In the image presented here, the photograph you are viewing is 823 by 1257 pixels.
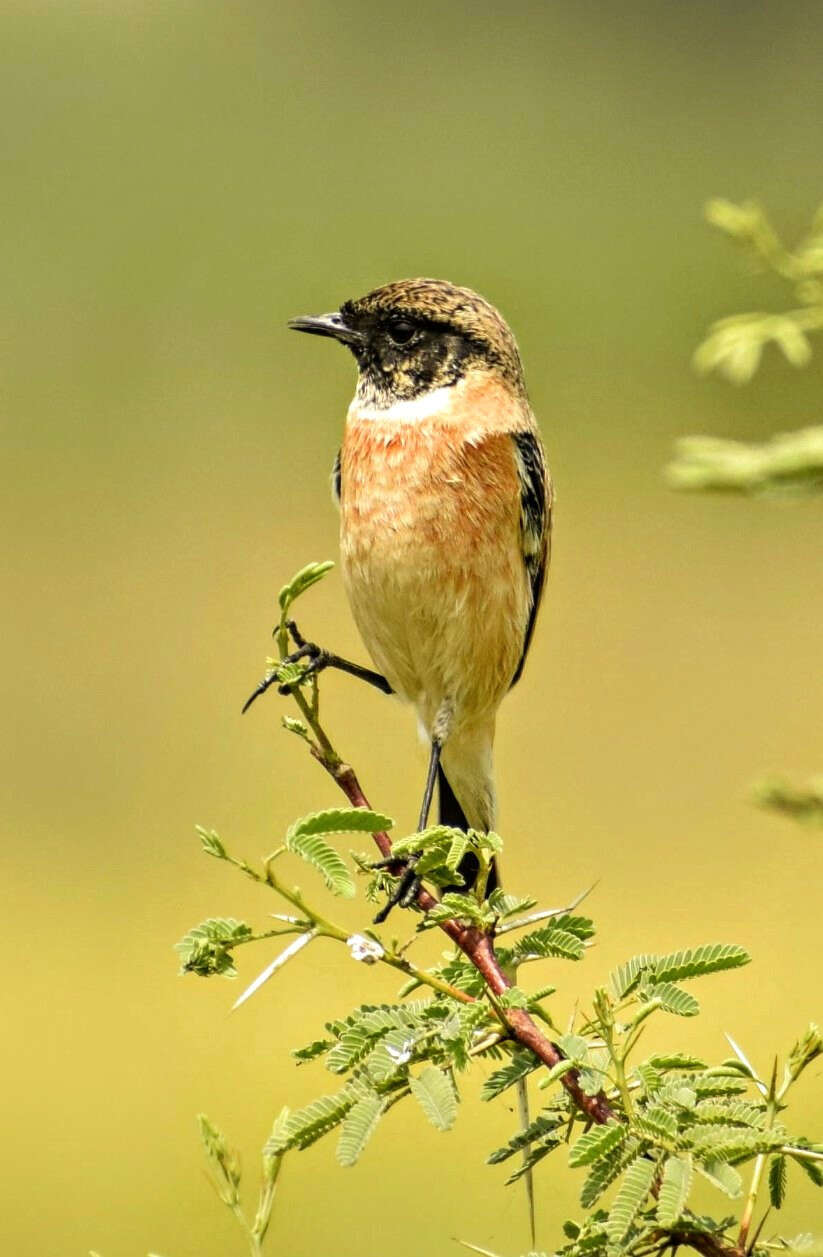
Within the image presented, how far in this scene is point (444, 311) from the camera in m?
4.50

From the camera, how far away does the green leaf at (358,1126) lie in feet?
6.45

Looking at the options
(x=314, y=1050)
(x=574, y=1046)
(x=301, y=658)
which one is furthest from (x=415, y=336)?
(x=574, y=1046)

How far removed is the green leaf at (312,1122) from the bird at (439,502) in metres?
2.02

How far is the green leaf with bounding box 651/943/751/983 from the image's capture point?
7.05ft

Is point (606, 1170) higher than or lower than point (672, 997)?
lower

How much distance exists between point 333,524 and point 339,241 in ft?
9.11

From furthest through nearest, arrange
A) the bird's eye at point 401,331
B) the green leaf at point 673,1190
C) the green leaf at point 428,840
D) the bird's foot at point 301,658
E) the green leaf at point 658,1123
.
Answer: the bird's eye at point 401,331 → the bird's foot at point 301,658 → the green leaf at point 428,840 → the green leaf at point 658,1123 → the green leaf at point 673,1190

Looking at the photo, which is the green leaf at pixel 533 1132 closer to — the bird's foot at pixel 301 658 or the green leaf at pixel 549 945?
the green leaf at pixel 549 945

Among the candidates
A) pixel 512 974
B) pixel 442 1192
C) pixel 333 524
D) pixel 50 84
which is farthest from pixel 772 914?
pixel 50 84

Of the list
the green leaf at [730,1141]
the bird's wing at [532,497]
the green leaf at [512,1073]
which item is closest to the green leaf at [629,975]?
the green leaf at [512,1073]

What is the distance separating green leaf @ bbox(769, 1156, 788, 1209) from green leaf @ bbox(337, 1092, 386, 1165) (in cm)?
42

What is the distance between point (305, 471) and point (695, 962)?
11971 millimetres

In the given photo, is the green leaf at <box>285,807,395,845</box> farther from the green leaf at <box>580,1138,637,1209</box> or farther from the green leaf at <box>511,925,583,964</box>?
the green leaf at <box>580,1138,637,1209</box>

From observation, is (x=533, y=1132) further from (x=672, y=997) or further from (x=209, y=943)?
(x=209, y=943)
